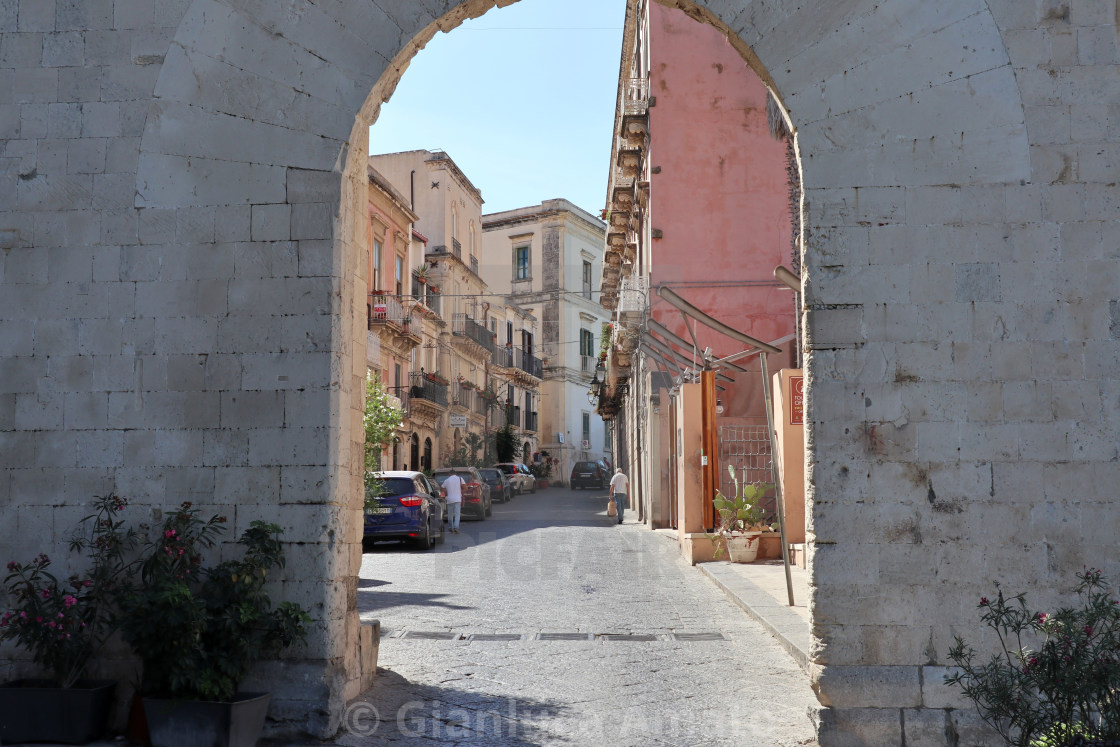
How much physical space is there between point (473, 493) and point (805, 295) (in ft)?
66.7

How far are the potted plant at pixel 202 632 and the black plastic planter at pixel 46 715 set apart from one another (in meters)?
0.37

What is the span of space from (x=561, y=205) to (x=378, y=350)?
77.2ft

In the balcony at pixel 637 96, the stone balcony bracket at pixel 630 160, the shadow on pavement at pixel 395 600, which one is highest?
the balcony at pixel 637 96

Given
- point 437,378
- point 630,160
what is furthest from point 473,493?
point 437,378

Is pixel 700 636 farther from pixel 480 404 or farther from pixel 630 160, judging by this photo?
pixel 480 404

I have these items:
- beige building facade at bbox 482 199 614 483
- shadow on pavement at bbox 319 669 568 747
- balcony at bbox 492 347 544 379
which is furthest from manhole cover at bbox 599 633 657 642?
beige building facade at bbox 482 199 614 483

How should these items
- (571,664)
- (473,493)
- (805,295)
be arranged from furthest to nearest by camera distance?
(473,493)
(571,664)
(805,295)

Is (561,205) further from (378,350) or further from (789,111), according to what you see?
(789,111)

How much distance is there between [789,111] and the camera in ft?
21.0

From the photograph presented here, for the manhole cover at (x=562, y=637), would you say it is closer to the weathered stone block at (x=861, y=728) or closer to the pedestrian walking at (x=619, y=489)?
the weathered stone block at (x=861, y=728)

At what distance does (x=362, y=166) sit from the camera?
7.00 meters

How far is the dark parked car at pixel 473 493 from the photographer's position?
85.2ft

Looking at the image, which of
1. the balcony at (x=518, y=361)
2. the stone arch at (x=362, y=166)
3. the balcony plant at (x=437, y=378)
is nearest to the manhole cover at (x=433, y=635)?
the stone arch at (x=362, y=166)

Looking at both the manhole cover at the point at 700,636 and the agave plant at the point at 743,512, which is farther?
→ the agave plant at the point at 743,512
